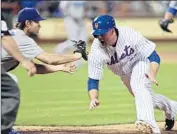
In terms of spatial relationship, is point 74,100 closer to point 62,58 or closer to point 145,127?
point 62,58

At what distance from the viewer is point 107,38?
7211mm

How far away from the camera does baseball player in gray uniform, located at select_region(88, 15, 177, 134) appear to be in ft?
23.4

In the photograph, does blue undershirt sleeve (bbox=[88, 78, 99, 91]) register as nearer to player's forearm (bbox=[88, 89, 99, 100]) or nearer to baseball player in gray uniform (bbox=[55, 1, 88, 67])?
player's forearm (bbox=[88, 89, 99, 100])

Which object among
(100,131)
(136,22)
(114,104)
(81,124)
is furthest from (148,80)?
(136,22)

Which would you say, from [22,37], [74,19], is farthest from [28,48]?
[74,19]

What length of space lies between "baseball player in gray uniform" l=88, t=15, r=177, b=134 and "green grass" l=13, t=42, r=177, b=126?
156 centimetres

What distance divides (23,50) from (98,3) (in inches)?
782

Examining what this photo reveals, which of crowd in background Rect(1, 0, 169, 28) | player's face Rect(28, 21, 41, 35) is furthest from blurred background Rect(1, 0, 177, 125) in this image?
crowd in background Rect(1, 0, 169, 28)

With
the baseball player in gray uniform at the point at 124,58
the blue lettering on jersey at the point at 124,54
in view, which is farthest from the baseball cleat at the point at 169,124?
the blue lettering on jersey at the point at 124,54

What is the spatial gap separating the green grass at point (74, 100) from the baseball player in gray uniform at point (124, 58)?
156cm

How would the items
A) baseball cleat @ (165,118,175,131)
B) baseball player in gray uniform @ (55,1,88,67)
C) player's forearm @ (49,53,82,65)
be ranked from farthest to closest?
baseball player in gray uniform @ (55,1,88,67) < baseball cleat @ (165,118,175,131) < player's forearm @ (49,53,82,65)

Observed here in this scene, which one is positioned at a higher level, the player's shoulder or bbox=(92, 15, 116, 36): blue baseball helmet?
bbox=(92, 15, 116, 36): blue baseball helmet

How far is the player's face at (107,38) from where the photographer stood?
7168mm

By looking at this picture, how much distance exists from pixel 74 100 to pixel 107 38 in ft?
13.0
